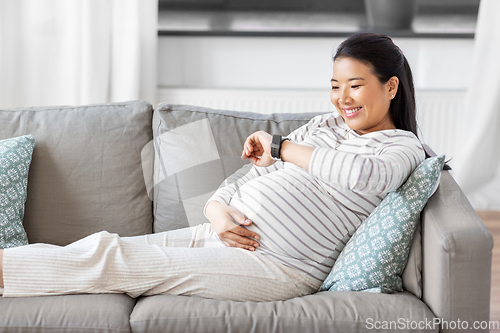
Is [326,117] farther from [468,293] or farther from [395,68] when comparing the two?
[468,293]

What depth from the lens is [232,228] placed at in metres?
1.36

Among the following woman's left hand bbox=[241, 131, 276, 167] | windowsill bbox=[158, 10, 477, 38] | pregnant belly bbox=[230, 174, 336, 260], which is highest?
windowsill bbox=[158, 10, 477, 38]

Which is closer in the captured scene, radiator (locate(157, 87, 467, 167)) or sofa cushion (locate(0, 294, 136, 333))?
sofa cushion (locate(0, 294, 136, 333))

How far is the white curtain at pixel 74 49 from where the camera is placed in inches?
103

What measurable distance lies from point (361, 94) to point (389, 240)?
0.39 m

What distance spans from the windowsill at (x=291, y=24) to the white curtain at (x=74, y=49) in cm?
19

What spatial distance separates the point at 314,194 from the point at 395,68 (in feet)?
1.33

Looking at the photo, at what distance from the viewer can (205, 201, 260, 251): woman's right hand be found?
1.35 meters

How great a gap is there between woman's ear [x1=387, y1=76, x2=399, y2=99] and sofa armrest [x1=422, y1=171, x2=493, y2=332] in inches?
14.4

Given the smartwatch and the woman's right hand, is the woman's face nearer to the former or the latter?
the smartwatch

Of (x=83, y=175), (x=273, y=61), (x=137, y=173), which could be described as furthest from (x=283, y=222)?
(x=273, y=61)

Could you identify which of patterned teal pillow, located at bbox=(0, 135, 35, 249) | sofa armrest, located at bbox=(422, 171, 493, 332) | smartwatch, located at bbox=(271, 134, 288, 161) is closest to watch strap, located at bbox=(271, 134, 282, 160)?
smartwatch, located at bbox=(271, 134, 288, 161)

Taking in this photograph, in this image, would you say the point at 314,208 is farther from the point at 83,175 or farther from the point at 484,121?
the point at 484,121

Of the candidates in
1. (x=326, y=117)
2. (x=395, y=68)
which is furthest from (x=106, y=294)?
(x=395, y=68)
